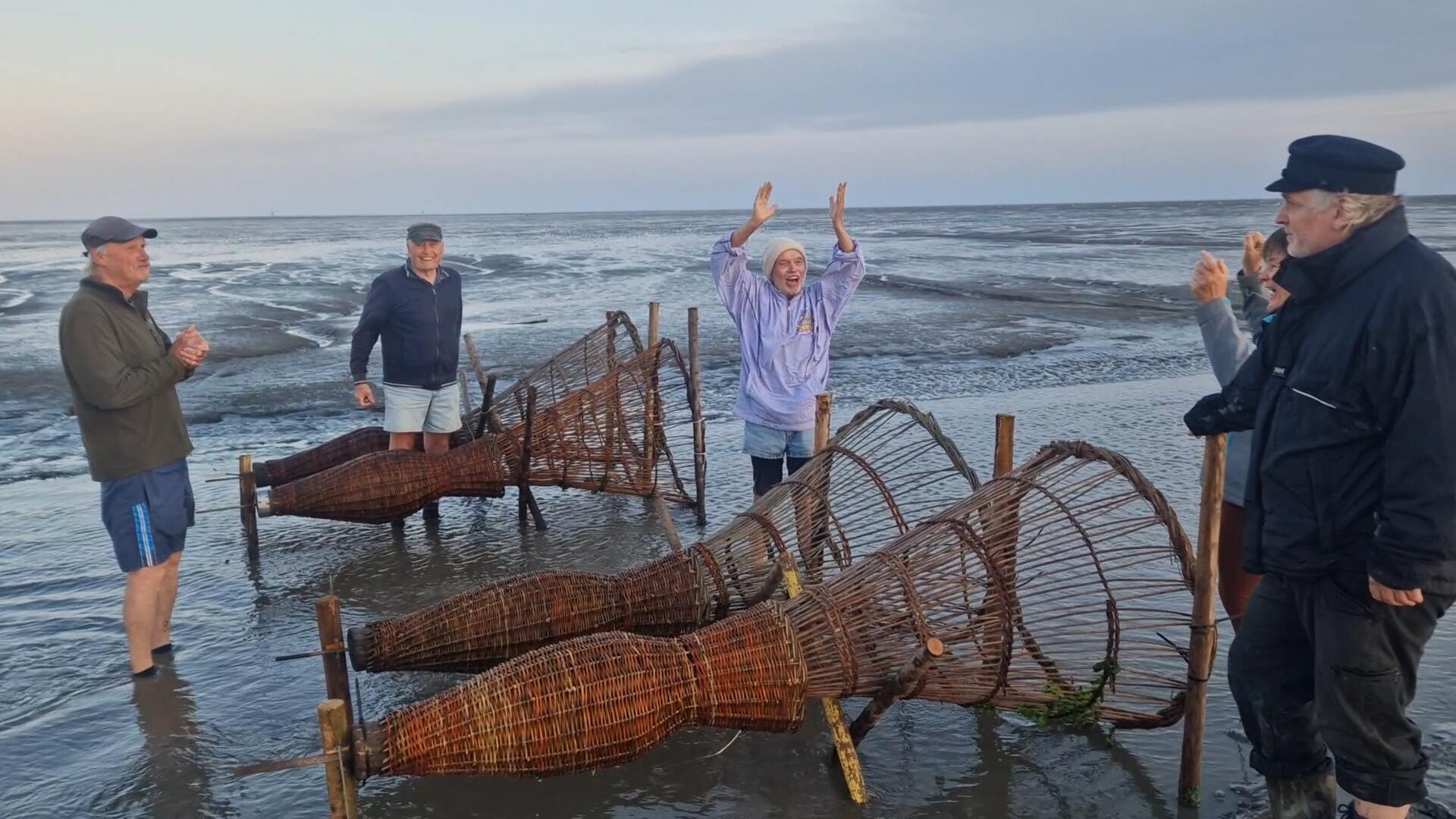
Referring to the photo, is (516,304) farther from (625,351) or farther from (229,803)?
(229,803)

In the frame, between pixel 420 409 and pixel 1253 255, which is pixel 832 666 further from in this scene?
pixel 420 409

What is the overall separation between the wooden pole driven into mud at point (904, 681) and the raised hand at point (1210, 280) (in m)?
1.66

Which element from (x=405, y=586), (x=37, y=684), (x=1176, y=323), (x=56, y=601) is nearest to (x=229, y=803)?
(x=37, y=684)

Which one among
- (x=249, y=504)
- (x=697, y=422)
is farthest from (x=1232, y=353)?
(x=249, y=504)

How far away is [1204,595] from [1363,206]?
4.57 ft

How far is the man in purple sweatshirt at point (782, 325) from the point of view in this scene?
5.76 m

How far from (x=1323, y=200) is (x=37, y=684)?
221 inches

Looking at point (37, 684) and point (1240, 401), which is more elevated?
point (1240, 401)

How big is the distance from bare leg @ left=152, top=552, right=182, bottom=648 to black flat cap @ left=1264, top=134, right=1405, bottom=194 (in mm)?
Answer: 4875

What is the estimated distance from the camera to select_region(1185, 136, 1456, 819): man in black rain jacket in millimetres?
2561

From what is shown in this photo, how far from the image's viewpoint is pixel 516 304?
23.8m

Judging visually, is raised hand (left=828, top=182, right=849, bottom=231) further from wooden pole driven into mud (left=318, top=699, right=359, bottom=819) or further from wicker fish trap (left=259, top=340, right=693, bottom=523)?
wooden pole driven into mud (left=318, top=699, right=359, bottom=819)

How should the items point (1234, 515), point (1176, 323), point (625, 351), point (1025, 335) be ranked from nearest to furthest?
1. point (1234, 515)
2. point (625, 351)
3. point (1025, 335)
4. point (1176, 323)

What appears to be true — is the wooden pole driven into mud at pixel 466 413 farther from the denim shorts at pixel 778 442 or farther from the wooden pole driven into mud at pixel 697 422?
the denim shorts at pixel 778 442
